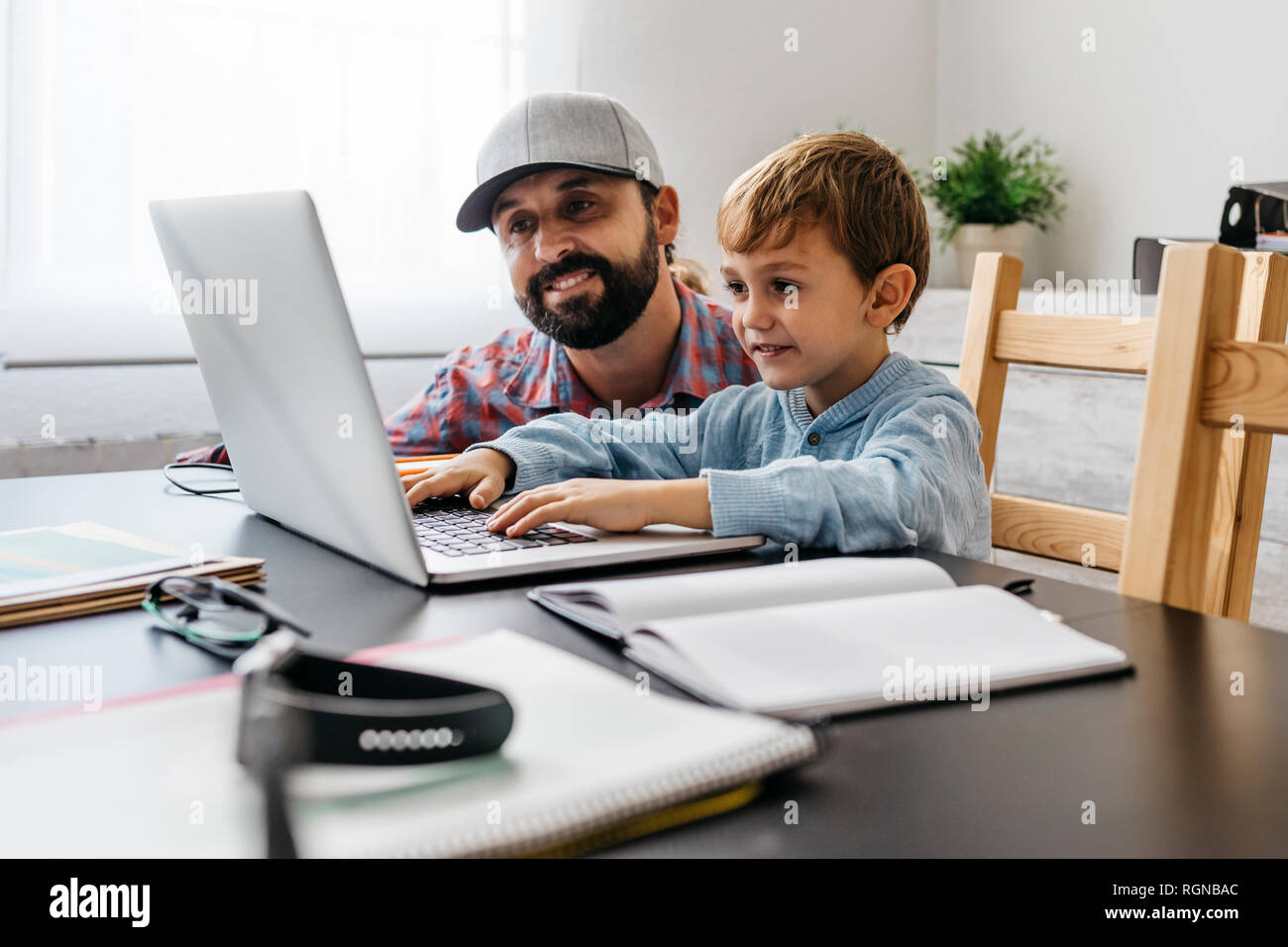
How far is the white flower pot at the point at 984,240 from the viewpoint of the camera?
2959 millimetres

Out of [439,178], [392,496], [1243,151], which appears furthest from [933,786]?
[1243,151]

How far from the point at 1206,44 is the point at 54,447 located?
2.69m

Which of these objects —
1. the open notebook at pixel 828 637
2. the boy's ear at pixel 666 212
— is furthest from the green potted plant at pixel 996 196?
the open notebook at pixel 828 637

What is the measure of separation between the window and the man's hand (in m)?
1.46

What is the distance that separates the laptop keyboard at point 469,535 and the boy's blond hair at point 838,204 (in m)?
0.38

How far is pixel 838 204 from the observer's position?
1.09m

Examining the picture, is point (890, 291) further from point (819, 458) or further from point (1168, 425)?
point (1168, 425)

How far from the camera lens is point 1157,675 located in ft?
1.83

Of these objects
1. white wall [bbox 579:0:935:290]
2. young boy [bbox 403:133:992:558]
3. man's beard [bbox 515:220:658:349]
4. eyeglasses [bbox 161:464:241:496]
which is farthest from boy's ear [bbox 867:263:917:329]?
white wall [bbox 579:0:935:290]

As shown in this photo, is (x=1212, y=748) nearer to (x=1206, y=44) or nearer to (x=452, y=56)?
(x=452, y=56)

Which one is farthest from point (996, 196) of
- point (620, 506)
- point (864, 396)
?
point (620, 506)

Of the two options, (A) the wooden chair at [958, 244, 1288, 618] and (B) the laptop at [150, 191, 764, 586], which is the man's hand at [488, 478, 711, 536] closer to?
(B) the laptop at [150, 191, 764, 586]

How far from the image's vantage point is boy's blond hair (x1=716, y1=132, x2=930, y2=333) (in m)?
1.09

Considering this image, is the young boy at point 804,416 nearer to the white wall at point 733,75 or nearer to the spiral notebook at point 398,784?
the spiral notebook at point 398,784
